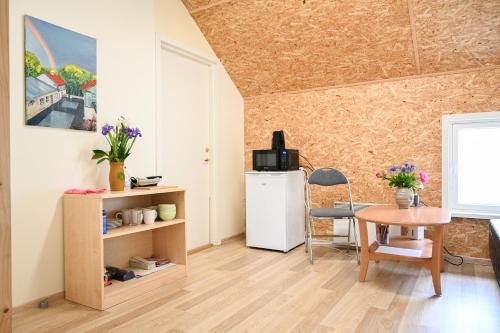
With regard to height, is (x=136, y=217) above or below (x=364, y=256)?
above

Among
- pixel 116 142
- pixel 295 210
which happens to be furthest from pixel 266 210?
pixel 116 142

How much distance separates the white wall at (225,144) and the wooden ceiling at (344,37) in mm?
145

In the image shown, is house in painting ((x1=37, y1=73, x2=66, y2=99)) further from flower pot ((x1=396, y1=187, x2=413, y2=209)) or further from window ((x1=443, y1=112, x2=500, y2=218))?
window ((x1=443, y1=112, x2=500, y2=218))

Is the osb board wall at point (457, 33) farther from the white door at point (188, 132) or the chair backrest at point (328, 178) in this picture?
the white door at point (188, 132)

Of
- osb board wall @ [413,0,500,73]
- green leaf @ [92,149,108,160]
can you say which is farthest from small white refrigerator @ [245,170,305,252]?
osb board wall @ [413,0,500,73]

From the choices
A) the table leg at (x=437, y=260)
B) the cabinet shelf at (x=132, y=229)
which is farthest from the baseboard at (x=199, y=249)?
the table leg at (x=437, y=260)

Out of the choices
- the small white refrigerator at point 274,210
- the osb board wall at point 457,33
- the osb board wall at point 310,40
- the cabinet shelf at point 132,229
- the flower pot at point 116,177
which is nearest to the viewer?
the cabinet shelf at point 132,229

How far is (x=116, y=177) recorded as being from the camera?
2.50 metres

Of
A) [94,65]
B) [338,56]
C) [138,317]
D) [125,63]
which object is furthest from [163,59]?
[138,317]

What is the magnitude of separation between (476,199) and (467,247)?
1.52 ft

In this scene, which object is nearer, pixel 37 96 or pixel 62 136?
pixel 37 96

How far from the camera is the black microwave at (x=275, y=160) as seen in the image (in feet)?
11.8

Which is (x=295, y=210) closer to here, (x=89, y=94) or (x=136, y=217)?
(x=136, y=217)

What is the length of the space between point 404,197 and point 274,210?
A: 125 cm
